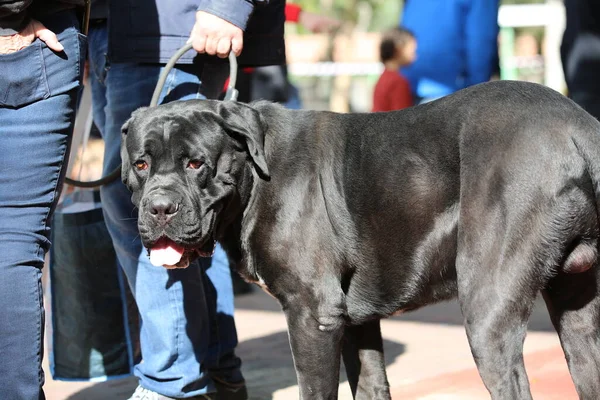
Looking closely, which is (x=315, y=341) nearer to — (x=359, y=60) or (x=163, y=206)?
(x=163, y=206)

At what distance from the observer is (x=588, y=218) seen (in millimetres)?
3137

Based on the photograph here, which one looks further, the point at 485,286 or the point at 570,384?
the point at 570,384

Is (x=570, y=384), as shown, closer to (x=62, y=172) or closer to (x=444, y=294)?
(x=444, y=294)

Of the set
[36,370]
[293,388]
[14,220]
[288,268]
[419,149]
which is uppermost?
[419,149]

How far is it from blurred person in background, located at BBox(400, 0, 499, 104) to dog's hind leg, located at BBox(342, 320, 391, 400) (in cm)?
385

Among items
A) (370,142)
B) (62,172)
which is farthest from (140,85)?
(370,142)

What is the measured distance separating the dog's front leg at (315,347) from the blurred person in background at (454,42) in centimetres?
425

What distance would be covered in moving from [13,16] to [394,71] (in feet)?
20.4

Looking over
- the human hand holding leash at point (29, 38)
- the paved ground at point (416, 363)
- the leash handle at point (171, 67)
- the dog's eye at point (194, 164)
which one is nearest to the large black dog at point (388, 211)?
the dog's eye at point (194, 164)

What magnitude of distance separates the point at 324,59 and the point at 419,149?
50.3 ft

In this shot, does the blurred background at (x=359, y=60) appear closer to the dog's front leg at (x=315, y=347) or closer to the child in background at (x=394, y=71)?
the child in background at (x=394, y=71)

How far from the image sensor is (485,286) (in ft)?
10.3

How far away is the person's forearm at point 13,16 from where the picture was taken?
10.2 ft

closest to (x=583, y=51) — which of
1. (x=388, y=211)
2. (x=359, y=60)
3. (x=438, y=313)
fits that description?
(x=438, y=313)
